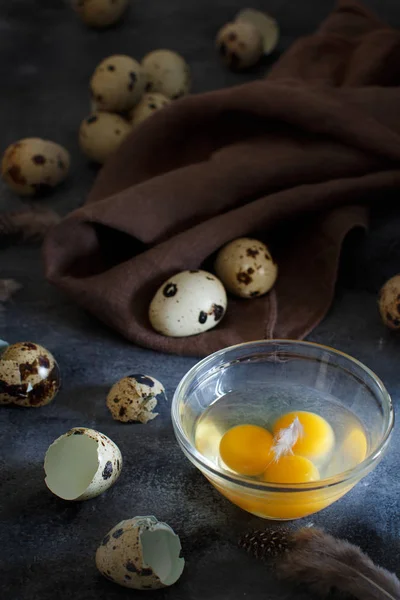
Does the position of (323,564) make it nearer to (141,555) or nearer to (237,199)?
(141,555)

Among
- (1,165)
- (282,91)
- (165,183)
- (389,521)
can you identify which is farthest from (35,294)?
(389,521)

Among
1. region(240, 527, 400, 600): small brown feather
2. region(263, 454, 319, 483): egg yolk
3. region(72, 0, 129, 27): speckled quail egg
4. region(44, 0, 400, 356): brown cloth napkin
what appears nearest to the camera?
region(240, 527, 400, 600): small brown feather

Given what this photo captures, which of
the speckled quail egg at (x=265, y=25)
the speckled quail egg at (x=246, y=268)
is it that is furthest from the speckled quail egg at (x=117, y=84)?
the speckled quail egg at (x=246, y=268)

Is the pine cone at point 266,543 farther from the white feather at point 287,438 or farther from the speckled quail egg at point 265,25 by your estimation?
the speckled quail egg at point 265,25

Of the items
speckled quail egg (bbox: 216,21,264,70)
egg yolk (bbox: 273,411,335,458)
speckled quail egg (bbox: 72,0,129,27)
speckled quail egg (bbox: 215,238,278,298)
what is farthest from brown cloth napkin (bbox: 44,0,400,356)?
speckled quail egg (bbox: 72,0,129,27)

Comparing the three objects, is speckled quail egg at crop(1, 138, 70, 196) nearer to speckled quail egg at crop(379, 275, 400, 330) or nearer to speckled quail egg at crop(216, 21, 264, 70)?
speckled quail egg at crop(216, 21, 264, 70)

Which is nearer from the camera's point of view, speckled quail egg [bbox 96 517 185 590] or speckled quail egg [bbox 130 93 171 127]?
speckled quail egg [bbox 96 517 185 590]

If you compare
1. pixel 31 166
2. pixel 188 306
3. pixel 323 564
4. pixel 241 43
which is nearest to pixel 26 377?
pixel 188 306
